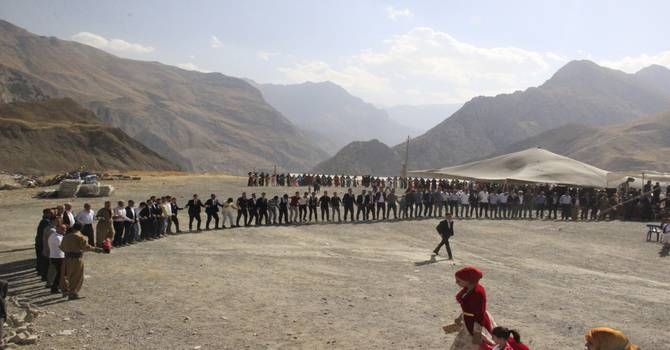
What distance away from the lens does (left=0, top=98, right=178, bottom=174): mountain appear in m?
60.2

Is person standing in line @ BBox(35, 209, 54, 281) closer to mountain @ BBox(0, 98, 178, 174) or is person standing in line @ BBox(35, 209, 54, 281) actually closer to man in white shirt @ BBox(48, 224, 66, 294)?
man in white shirt @ BBox(48, 224, 66, 294)

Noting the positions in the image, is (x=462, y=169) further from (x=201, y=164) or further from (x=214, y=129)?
(x=214, y=129)

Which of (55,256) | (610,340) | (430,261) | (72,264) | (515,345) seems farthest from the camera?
(430,261)

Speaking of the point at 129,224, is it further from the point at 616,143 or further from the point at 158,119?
the point at 158,119

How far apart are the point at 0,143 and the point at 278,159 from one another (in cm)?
10777

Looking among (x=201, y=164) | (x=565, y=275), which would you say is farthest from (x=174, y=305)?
(x=201, y=164)

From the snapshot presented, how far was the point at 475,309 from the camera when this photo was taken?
18.7ft

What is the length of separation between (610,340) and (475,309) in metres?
1.58

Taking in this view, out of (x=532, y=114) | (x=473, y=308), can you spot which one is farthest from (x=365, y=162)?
(x=473, y=308)

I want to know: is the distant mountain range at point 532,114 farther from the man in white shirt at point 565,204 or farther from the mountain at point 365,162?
the man in white shirt at point 565,204

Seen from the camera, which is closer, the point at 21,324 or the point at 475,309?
the point at 475,309

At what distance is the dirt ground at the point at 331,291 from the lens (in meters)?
8.59

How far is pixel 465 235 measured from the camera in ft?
69.7

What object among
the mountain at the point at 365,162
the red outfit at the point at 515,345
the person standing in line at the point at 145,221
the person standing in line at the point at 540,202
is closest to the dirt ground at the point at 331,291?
the person standing in line at the point at 145,221
